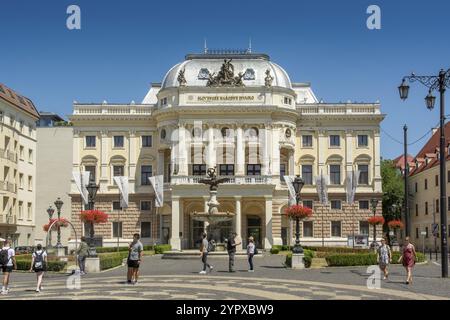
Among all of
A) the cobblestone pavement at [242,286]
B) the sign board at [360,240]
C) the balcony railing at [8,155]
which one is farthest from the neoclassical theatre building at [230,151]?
the cobblestone pavement at [242,286]

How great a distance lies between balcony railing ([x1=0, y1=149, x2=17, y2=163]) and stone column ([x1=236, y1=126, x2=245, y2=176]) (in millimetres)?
22418

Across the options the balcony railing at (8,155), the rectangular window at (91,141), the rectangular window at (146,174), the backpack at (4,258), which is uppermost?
the rectangular window at (91,141)

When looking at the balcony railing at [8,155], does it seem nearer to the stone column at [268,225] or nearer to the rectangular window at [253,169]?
the rectangular window at [253,169]

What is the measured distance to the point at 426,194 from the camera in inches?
3275

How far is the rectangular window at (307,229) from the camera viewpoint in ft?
249

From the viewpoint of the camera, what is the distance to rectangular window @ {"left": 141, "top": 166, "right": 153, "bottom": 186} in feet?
255

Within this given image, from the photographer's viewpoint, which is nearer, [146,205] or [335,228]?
[335,228]

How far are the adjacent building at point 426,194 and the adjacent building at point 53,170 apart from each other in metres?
41.8

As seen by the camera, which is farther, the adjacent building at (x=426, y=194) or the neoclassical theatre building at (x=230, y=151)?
the adjacent building at (x=426, y=194)

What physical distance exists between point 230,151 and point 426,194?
82.6 feet

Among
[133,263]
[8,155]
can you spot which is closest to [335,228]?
[8,155]

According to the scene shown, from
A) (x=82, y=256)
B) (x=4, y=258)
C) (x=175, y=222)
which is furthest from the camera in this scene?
(x=175, y=222)

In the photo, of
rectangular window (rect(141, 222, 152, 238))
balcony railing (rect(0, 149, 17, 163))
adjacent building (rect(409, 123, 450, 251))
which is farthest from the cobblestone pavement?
adjacent building (rect(409, 123, 450, 251))

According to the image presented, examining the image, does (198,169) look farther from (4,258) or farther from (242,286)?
(4,258)
